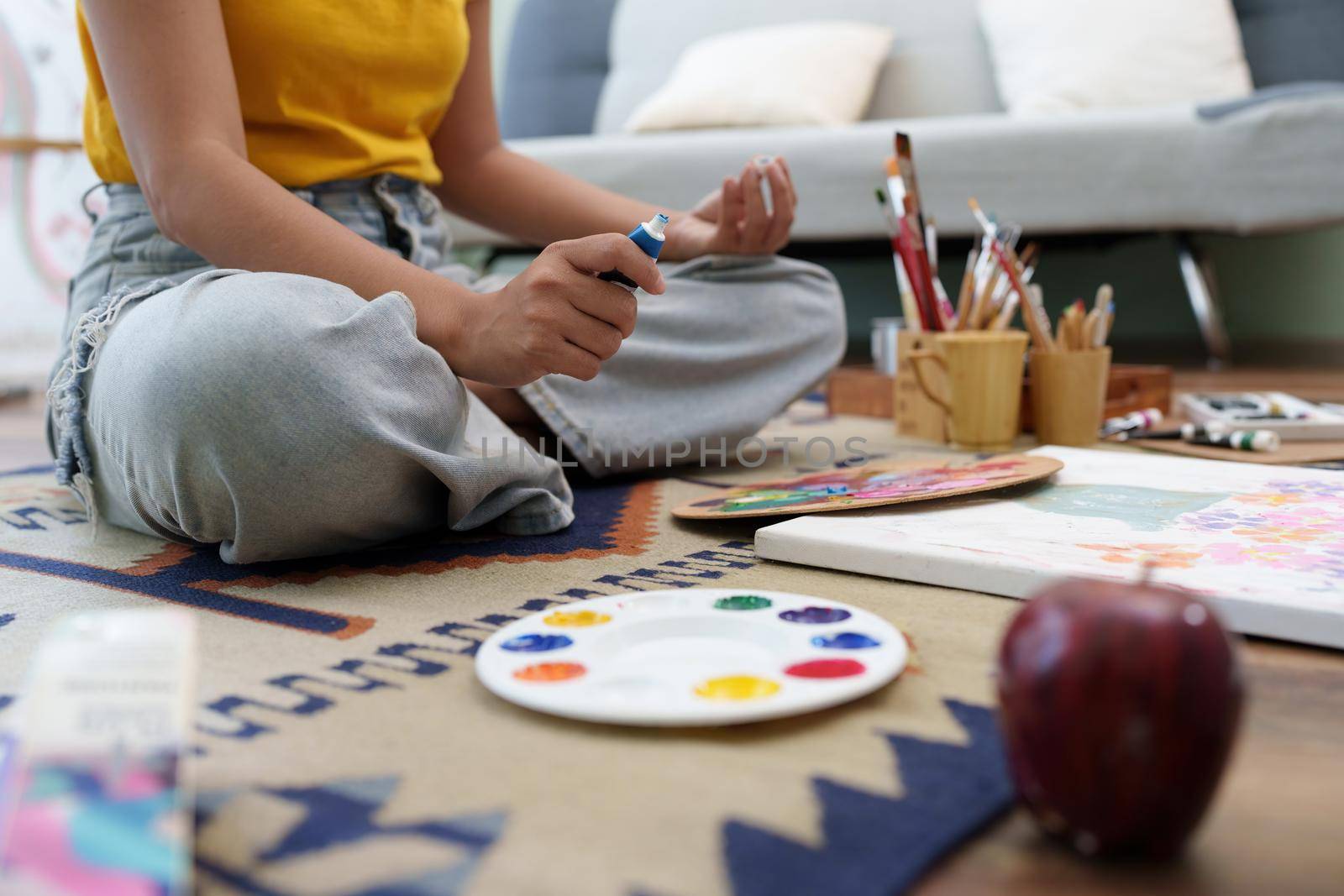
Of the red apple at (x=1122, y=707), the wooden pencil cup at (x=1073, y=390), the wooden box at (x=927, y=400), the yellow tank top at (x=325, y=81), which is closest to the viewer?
the red apple at (x=1122, y=707)

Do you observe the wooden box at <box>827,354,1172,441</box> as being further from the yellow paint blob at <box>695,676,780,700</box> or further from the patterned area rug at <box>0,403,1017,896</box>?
the yellow paint blob at <box>695,676,780,700</box>

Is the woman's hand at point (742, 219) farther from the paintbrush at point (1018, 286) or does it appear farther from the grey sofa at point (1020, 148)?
the grey sofa at point (1020, 148)

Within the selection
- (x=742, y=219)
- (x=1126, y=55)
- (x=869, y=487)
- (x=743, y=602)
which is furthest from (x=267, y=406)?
(x=1126, y=55)

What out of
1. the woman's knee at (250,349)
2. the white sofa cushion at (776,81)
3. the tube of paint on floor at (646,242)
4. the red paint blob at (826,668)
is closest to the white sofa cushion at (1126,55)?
the white sofa cushion at (776,81)

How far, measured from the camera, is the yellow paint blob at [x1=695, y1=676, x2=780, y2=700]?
391mm

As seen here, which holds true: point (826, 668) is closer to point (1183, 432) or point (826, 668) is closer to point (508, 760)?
point (508, 760)

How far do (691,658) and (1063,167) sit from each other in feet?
4.53

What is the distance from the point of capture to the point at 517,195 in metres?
1.03

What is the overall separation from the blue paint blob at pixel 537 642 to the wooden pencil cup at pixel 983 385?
65cm

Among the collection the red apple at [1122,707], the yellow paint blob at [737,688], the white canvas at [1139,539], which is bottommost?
the white canvas at [1139,539]

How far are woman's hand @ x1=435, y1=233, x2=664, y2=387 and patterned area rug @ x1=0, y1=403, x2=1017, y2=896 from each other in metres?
0.12

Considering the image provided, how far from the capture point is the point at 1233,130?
154cm

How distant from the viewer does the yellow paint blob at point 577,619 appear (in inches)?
18.3

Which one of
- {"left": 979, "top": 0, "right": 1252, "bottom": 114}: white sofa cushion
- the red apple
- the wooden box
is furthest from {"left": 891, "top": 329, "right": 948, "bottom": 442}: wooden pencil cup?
{"left": 979, "top": 0, "right": 1252, "bottom": 114}: white sofa cushion
